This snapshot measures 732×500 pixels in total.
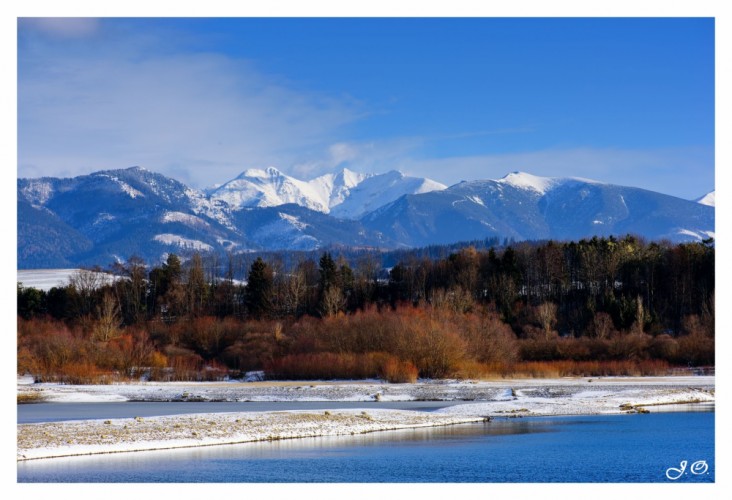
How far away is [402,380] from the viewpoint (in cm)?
6550

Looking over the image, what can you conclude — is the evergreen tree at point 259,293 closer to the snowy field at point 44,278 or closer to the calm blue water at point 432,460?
the snowy field at point 44,278

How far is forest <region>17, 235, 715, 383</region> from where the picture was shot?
70.5 metres

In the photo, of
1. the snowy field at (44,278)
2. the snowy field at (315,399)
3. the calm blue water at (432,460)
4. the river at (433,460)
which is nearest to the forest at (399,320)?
the snowy field at (315,399)

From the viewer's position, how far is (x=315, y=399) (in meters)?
54.9

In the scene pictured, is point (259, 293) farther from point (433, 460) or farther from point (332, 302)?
point (433, 460)

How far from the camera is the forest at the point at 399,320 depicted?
70.5 meters

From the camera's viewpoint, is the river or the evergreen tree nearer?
the river

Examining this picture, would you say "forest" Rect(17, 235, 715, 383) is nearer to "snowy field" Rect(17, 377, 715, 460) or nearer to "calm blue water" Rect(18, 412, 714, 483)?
"snowy field" Rect(17, 377, 715, 460)

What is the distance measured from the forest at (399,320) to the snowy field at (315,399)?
516 centimetres

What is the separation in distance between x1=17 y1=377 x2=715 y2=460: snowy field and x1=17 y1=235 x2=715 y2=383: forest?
16.9ft

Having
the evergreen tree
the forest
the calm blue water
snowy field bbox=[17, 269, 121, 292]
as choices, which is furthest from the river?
snowy field bbox=[17, 269, 121, 292]

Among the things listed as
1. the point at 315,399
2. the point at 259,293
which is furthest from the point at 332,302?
the point at 315,399

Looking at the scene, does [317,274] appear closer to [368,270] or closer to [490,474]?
[368,270]

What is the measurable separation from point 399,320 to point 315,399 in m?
18.8
